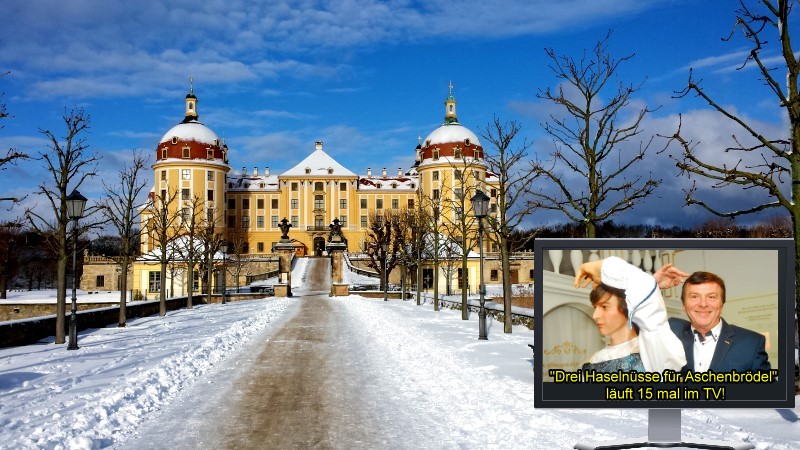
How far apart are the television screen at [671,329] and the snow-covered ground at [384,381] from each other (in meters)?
1.26

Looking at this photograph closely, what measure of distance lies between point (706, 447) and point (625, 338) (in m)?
1.33

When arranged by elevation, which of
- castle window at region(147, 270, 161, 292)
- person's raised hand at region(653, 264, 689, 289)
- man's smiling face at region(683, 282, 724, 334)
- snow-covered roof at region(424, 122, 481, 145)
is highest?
snow-covered roof at region(424, 122, 481, 145)

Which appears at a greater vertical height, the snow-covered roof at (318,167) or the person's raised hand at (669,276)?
the snow-covered roof at (318,167)

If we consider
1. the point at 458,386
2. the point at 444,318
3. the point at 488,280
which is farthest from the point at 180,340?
the point at 488,280

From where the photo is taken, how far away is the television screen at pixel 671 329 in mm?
5895

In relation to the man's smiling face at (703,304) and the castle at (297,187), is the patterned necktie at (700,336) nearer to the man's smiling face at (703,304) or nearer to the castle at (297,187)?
the man's smiling face at (703,304)

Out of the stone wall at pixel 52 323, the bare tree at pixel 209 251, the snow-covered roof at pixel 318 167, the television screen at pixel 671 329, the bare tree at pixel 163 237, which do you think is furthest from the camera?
the snow-covered roof at pixel 318 167

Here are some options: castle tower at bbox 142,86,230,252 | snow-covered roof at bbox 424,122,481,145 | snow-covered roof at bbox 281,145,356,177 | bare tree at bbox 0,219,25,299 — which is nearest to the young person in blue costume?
bare tree at bbox 0,219,25,299

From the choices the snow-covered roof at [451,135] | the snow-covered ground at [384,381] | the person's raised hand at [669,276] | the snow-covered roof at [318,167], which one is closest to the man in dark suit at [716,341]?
the person's raised hand at [669,276]

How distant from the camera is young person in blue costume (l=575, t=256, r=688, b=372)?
5.96 metres

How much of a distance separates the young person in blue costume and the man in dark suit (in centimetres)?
11

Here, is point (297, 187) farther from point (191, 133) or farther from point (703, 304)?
point (703, 304)

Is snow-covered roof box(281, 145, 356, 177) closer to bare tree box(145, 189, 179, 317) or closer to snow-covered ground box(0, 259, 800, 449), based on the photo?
bare tree box(145, 189, 179, 317)

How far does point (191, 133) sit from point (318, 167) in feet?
58.8
